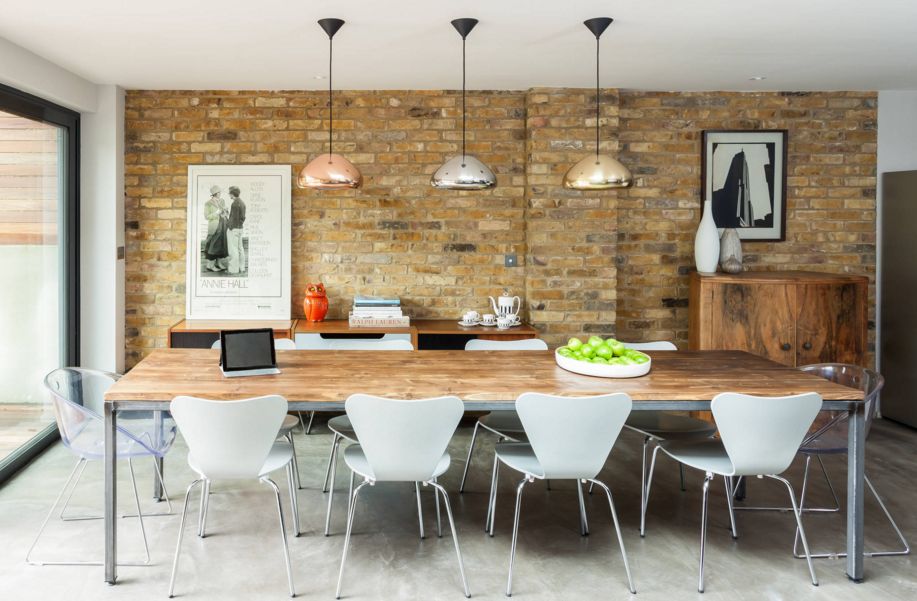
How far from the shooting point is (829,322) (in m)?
5.64

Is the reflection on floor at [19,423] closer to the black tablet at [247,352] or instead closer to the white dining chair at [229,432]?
the black tablet at [247,352]

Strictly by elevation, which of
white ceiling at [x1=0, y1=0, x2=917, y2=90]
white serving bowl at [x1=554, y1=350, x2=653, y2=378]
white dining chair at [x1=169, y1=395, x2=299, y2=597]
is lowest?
white dining chair at [x1=169, y1=395, x2=299, y2=597]

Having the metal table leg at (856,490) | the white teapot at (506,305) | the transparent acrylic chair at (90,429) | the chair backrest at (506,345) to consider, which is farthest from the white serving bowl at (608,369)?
the white teapot at (506,305)

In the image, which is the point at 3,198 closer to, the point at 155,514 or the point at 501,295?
the point at 155,514

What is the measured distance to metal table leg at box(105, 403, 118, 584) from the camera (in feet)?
10.5

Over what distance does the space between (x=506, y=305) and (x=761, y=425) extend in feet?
9.80

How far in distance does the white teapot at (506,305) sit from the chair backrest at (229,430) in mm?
3066

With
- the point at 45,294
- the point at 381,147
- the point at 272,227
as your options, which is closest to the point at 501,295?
the point at 381,147

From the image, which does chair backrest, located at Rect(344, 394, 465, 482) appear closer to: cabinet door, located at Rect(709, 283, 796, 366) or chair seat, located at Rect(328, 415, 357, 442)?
chair seat, located at Rect(328, 415, 357, 442)

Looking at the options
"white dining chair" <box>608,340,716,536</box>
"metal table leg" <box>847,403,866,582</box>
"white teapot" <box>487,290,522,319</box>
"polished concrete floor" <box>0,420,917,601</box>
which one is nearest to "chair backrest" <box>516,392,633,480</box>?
"polished concrete floor" <box>0,420,917,601</box>

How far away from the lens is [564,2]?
378cm

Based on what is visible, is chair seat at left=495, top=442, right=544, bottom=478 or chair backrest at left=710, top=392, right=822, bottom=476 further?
chair seat at left=495, top=442, right=544, bottom=478

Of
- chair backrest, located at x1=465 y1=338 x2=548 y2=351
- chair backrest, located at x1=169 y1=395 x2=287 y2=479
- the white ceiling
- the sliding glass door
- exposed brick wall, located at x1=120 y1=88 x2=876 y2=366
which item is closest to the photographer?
chair backrest, located at x1=169 y1=395 x2=287 y2=479

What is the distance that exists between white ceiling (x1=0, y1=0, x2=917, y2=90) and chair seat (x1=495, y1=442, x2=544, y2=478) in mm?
2114
